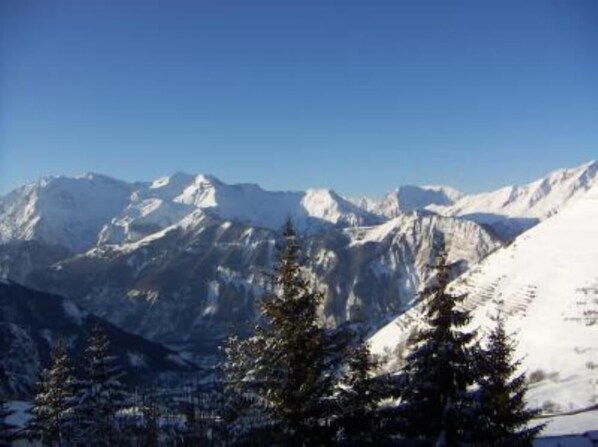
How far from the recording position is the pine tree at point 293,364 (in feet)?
105

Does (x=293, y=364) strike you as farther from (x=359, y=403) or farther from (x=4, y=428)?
(x=4, y=428)

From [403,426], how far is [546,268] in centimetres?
13559

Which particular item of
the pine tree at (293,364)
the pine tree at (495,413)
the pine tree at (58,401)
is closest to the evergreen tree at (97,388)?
the pine tree at (58,401)

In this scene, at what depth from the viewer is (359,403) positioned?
131 feet

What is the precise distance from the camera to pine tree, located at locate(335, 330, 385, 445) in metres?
33.7

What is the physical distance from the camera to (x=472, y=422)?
29188mm

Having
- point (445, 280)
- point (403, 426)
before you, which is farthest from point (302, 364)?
point (445, 280)

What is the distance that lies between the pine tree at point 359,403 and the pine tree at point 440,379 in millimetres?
1996

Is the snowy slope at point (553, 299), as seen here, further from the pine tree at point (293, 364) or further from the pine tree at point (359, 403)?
the pine tree at point (293, 364)

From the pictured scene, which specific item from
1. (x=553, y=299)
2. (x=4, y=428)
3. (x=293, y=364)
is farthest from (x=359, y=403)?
(x=553, y=299)

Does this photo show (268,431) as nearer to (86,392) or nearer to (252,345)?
(252,345)

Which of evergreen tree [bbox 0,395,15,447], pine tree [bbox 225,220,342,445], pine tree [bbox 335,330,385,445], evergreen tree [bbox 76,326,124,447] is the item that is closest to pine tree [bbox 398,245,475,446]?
pine tree [bbox 335,330,385,445]

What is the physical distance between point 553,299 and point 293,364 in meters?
118

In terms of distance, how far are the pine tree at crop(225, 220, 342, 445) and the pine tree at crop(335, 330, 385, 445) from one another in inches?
43.1
